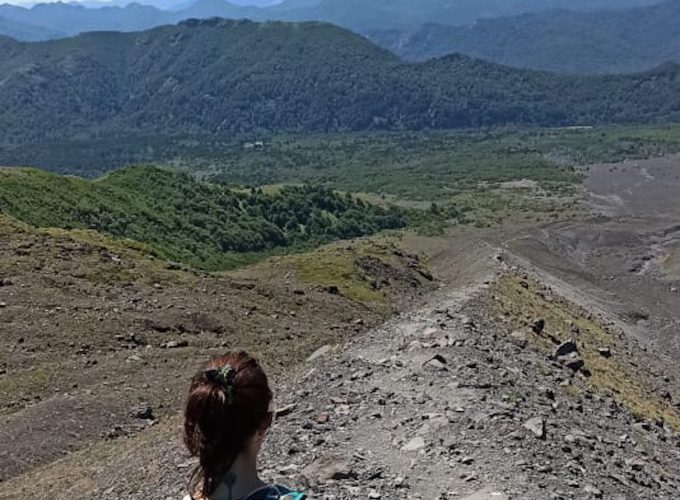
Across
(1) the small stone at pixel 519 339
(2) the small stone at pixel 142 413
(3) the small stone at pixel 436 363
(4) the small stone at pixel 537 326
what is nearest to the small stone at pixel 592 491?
(3) the small stone at pixel 436 363

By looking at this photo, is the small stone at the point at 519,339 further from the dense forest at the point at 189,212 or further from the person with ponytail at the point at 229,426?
the dense forest at the point at 189,212

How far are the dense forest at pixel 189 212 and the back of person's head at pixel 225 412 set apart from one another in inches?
1698

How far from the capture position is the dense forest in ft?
185

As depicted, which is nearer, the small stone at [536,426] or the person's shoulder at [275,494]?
the person's shoulder at [275,494]

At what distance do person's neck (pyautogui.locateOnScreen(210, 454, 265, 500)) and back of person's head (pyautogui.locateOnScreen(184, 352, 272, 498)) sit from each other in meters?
0.03

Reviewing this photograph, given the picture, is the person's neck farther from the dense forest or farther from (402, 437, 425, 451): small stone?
the dense forest

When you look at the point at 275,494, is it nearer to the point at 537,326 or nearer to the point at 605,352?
the point at 537,326

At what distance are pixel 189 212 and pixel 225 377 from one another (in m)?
68.7

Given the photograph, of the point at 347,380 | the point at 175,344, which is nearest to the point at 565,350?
the point at 347,380

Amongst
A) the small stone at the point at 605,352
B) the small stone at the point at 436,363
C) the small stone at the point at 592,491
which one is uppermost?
the small stone at the point at 436,363

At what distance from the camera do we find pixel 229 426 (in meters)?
5.14

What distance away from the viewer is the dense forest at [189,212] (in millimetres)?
56344

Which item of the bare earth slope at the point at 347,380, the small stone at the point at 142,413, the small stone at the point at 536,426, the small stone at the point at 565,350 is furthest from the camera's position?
the small stone at the point at 565,350

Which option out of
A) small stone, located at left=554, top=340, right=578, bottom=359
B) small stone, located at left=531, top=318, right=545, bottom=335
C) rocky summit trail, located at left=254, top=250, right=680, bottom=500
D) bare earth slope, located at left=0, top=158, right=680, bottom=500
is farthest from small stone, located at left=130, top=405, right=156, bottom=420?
small stone, located at left=531, top=318, right=545, bottom=335
